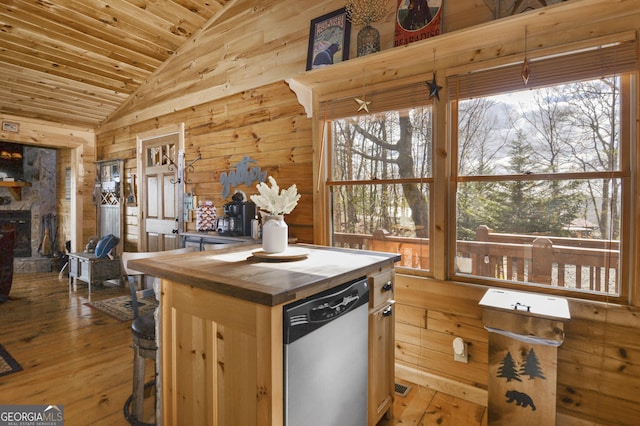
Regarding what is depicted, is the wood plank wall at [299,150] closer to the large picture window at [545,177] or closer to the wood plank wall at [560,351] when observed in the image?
the wood plank wall at [560,351]

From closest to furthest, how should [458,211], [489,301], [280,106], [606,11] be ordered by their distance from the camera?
[606,11] < [489,301] < [458,211] < [280,106]

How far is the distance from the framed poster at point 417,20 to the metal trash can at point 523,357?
72.6 inches

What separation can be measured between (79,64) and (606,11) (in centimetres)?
521

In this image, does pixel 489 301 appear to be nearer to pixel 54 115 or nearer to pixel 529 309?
pixel 529 309

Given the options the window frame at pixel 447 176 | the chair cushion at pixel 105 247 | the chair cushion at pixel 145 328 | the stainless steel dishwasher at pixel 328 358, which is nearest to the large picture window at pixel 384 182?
the window frame at pixel 447 176

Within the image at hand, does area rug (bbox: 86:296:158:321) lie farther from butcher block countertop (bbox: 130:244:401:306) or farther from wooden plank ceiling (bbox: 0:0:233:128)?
wooden plank ceiling (bbox: 0:0:233:128)

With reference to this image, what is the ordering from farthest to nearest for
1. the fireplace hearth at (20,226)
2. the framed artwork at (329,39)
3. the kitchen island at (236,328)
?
1. the fireplace hearth at (20,226)
2. the framed artwork at (329,39)
3. the kitchen island at (236,328)

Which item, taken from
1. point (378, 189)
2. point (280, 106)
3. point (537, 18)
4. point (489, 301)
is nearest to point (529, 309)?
point (489, 301)

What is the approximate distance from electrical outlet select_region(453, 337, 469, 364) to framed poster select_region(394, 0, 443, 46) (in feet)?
6.86

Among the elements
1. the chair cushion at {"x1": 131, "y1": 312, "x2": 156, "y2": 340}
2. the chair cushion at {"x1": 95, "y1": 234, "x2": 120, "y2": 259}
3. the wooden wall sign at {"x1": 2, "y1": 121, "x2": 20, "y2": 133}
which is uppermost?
the wooden wall sign at {"x1": 2, "y1": 121, "x2": 20, "y2": 133}

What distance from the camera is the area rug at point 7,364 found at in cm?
255

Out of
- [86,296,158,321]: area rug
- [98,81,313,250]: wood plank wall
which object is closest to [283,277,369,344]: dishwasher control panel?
[98,81,313,250]: wood plank wall

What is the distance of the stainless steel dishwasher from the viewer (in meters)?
1.27

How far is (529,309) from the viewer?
1.80 metres
